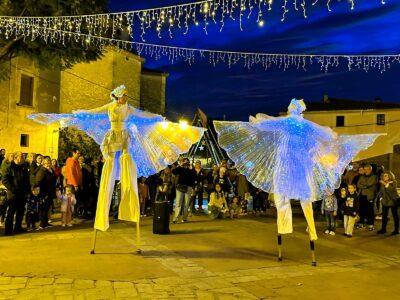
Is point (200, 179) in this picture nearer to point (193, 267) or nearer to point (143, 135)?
point (143, 135)

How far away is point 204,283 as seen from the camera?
6.74m

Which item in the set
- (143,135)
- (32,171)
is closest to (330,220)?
(143,135)

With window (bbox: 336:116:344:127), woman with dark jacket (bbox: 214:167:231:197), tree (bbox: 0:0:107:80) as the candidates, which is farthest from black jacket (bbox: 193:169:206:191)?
window (bbox: 336:116:344:127)

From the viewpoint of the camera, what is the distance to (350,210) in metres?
11.9

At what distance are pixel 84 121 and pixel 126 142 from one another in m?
1.01

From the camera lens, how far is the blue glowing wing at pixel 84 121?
29.1ft

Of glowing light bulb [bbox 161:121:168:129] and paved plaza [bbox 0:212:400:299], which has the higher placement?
glowing light bulb [bbox 161:121:168:129]

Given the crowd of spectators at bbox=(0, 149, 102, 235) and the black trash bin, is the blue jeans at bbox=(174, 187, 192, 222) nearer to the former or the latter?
the black trash bin

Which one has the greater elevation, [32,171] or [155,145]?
[155,145]

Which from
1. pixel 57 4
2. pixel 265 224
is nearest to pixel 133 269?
pixel 265 224

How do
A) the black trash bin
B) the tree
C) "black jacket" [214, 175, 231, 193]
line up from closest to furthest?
1. the black trash bin
2. the tree
3. "black jacket" [214, 175, 231, 193]

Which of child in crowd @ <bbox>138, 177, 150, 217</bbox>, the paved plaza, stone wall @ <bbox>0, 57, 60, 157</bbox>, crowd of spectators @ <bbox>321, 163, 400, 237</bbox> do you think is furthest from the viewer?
stone wall @ <bbox>0, 57, 60, 157</bbox>

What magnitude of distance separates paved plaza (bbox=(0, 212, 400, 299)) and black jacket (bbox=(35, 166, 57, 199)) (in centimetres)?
93

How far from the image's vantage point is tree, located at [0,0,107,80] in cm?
1244
